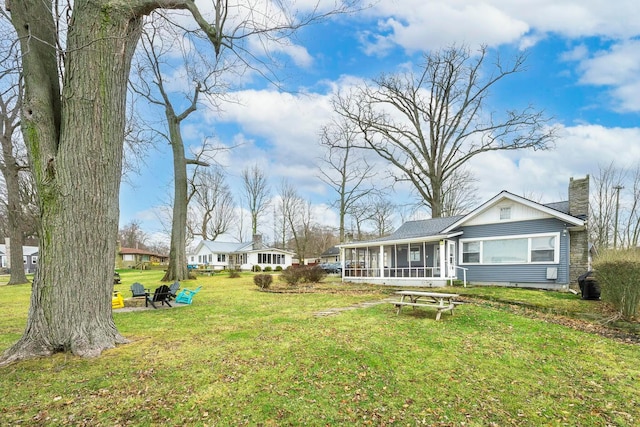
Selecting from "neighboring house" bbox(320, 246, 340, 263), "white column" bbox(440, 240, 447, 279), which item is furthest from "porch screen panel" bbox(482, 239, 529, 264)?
"neighboring house" bbox(320, 246, 340, 263)

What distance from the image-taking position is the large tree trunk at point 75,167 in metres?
4.80

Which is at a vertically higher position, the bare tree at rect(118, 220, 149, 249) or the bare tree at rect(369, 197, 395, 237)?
the bare tree at rect(369, 197, 395, 237)

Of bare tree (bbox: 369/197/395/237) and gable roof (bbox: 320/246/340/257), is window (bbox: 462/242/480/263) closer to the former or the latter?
bare tree (bbox: 369/197/395/237)

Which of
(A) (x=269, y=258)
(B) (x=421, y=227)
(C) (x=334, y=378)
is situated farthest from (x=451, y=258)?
(A) (x=269, y=258)

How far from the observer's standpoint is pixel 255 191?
43.3 meters

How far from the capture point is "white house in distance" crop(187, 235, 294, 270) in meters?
40.5

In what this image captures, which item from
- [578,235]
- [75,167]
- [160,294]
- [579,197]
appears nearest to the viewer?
[75,167]

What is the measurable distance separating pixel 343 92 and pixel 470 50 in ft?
34.4

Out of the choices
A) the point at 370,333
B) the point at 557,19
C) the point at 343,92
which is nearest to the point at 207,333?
the point at 370,333

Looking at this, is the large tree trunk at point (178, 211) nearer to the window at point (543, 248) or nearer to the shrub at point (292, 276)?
the shrub at point (292, 276)

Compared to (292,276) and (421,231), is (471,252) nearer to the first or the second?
(421,231)

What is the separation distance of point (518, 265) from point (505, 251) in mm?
859

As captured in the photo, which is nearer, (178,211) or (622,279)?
(622,279)

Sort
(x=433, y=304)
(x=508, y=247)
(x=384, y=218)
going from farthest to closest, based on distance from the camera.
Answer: (x=384, y=218)
(x=508, y=247)
(x=433, y=304)
